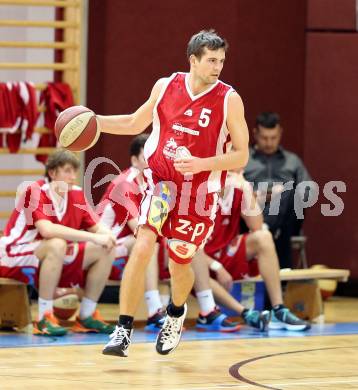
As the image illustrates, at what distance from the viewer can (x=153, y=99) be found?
605cm

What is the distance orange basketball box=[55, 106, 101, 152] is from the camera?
5.89 meters

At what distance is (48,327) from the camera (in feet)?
23.0

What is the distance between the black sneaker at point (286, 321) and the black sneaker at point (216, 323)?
0.86ft

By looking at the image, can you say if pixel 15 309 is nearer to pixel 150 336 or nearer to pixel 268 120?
pixel 150 336

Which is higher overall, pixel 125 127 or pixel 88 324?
pixel 125 127

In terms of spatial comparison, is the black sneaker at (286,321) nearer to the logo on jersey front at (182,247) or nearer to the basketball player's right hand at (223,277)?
the basketball player's right hand at (223,277)

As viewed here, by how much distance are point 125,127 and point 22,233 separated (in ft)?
5.22

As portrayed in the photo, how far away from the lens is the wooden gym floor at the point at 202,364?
529cm

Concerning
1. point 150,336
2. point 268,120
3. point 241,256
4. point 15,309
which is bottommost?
point 150,336

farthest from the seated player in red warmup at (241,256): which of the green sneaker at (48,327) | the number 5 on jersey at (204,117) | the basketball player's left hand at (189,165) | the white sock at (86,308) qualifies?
the basketball player's left hand at (189,165)

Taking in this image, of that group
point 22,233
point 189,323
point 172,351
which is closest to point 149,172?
point 172,351

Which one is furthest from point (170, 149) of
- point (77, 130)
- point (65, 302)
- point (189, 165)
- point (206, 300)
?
point (65, 302)

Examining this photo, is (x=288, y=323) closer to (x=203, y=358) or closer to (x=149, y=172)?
(x=203, y=358)

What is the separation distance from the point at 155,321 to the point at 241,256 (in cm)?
83
